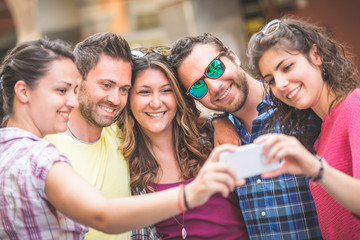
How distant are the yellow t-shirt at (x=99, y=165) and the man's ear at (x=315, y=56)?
4.78 ft

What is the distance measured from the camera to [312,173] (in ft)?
4.99

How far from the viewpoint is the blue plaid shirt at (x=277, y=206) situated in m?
2.32

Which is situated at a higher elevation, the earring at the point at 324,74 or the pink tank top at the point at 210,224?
the earring at the point at 324,74

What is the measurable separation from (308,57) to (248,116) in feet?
2.49

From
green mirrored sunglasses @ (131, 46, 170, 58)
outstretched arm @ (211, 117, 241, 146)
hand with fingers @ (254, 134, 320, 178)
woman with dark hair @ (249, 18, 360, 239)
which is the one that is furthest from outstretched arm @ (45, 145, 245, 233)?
green mirrored sunglasses @ (131, 46, 170, 58)

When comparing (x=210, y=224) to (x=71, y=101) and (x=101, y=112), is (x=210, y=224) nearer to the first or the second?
(x=101, y=112)

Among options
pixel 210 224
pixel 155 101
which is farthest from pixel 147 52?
pixel 210 224

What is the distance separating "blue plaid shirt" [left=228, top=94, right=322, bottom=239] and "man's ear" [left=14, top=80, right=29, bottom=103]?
4.82 feet

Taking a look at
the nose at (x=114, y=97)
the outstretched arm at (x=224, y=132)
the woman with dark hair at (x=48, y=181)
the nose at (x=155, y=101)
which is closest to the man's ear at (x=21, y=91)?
the woman with dark hair at (x=48, y=181)

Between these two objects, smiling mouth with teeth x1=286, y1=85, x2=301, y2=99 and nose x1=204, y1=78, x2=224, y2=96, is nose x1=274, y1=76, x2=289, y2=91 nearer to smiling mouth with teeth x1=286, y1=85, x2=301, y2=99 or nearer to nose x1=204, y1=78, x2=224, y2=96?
smiling mouth with teeth x1=286, y1=85, x2=301, y2=99

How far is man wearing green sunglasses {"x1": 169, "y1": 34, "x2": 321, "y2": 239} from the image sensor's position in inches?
91.8

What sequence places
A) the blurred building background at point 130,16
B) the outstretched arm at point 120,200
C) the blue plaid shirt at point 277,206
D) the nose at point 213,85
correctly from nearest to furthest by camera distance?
the outstretched arm at point 120,200 → the blue plaid shirt at point 277,206 → the nose at point 213,85 → the blurred building background at point 130,16

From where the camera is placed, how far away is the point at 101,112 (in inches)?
104

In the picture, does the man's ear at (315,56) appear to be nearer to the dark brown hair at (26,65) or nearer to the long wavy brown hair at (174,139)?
the long wavy brown hair at (174,139)
